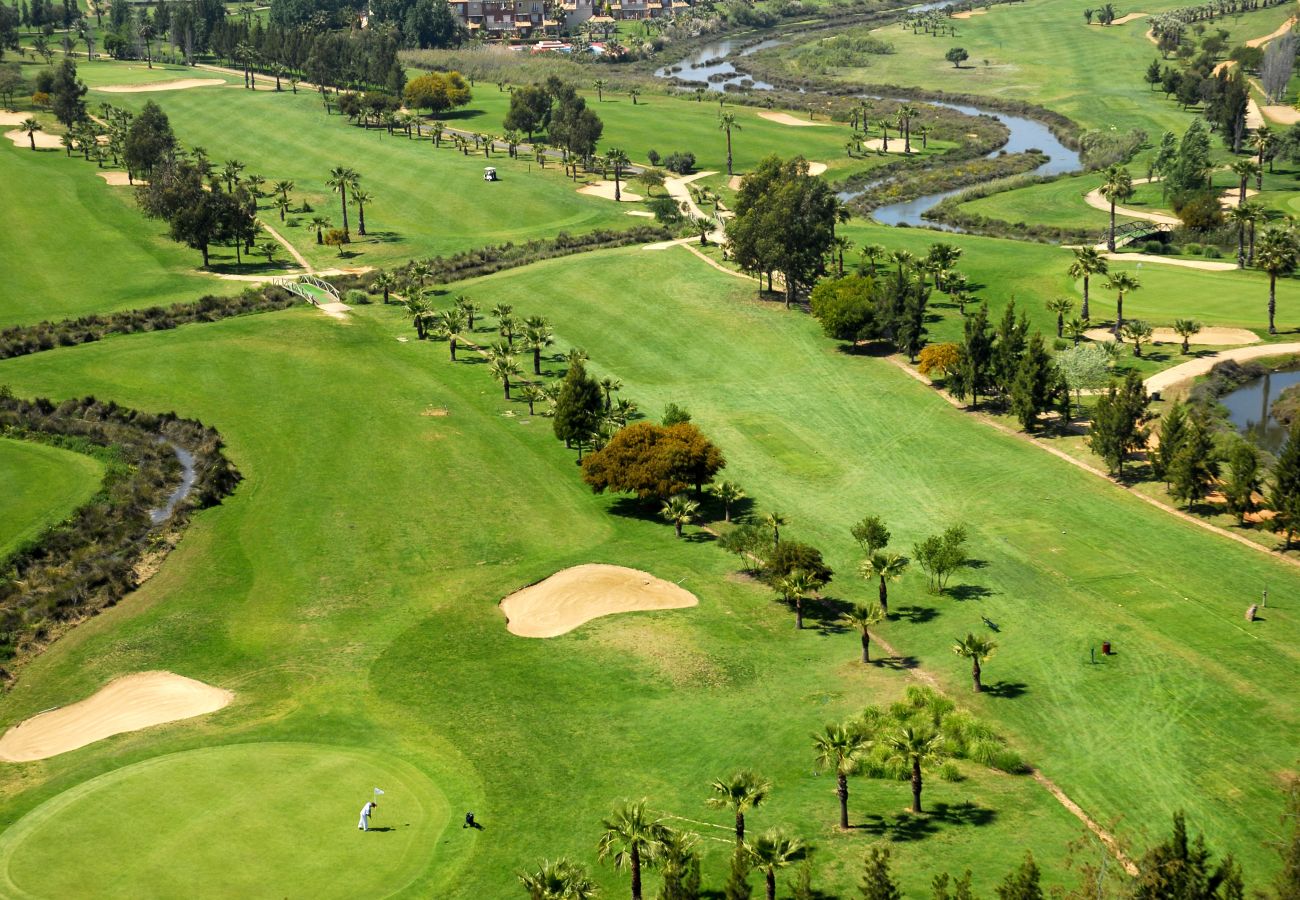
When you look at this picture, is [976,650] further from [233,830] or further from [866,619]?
[233,830]

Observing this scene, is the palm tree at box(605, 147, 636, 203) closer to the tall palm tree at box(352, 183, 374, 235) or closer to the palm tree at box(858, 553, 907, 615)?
the tall palm tree at box(352, 183, 374, 235)

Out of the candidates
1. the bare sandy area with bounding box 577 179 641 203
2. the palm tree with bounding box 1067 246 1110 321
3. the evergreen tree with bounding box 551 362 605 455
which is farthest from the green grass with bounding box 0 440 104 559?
the bare sandy area with bounding box 577 179 641 203

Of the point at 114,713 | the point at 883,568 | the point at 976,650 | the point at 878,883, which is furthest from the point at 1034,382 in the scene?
the point at 114,713

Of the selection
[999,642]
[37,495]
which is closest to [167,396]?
[37,495]

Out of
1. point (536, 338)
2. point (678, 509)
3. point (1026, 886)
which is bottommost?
point (1026, 886)

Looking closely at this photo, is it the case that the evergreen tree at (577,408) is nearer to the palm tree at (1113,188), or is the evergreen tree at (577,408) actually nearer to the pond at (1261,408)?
the pond at (1261,408)

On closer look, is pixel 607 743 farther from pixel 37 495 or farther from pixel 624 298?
pixel 624 298
